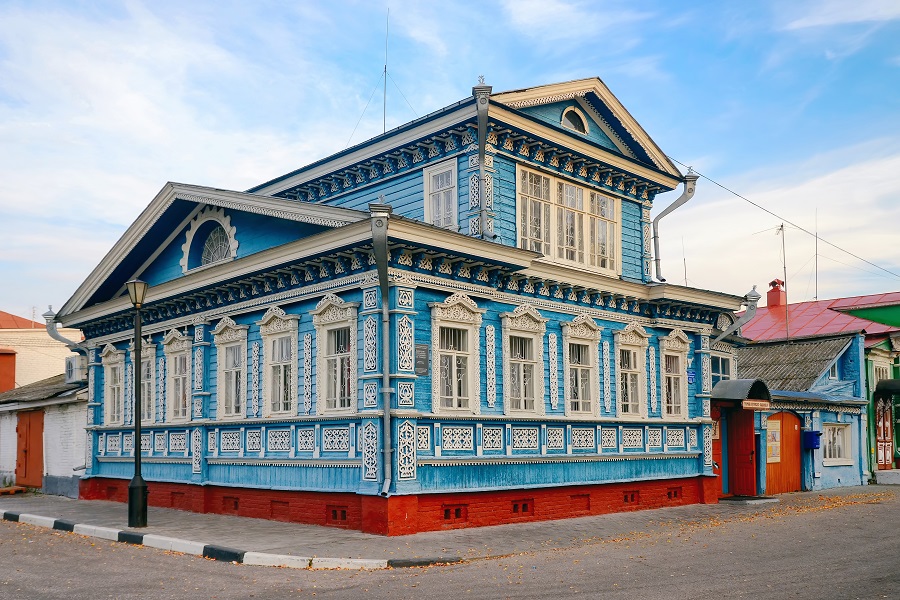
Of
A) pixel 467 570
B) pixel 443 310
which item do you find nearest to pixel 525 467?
pixel 443 310

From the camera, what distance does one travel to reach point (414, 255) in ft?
49.0

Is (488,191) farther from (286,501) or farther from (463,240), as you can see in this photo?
(286,501)

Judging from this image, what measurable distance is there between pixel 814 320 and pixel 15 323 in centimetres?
3701

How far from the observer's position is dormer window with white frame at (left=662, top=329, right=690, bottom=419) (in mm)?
20500

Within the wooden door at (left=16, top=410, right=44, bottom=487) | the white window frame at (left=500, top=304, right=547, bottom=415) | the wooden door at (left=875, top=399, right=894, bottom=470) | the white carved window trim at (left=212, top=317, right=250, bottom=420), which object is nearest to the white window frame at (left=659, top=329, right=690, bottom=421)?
the white window frame at (left=500, top=304, right=547, bottom=415)

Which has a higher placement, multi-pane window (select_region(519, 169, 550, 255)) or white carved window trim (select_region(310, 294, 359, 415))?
multi-pane window (select_region(519, 169, 550, 255))

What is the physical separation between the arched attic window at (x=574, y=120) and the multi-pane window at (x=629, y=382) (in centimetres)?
488

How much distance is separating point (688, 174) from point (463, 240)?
336 inches

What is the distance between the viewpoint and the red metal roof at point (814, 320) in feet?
113

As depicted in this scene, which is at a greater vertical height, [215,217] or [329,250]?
[215,217]

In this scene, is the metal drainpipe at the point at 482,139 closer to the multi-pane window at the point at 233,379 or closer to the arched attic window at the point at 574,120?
the arched attic window at the point at 574,120

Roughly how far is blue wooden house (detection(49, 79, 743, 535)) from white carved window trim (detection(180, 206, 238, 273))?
3.9 inches

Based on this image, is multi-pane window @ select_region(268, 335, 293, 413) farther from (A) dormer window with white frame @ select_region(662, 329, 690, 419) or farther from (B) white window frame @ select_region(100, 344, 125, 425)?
(A) dormer window with white frame @ select_region(662, 329, 690, 419)

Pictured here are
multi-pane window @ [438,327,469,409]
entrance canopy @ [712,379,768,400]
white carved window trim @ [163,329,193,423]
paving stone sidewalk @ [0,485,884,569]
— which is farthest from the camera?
entrance canopy @ [712,379,768,400]
